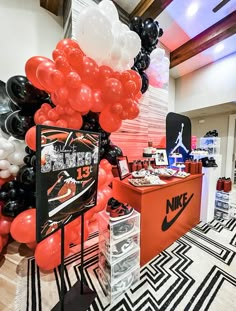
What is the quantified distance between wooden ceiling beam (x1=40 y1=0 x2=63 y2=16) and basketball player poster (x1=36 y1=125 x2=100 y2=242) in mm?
2365

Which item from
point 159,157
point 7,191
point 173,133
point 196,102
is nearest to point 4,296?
point 7,191

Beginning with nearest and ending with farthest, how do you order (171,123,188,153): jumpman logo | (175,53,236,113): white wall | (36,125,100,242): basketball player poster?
(36,125,100,242): basketball player poster, (171,123,188,153): jumpman logo, (175,53,236,113): white wall

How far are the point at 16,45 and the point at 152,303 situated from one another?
10.1 feet

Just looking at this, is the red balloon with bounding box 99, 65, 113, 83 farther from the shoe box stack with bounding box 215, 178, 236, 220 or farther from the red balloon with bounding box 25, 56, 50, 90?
the shoe box stack with bounding box 215, 178, 236, 220

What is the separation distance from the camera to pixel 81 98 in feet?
3.86

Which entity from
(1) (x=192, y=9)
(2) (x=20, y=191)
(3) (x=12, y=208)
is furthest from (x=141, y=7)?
(3) (x=12, y=208)

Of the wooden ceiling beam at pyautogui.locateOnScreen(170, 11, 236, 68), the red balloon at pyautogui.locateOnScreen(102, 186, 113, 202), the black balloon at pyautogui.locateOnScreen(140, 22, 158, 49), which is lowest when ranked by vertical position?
the red balloon at pyautogui.locateOnScreen(102, 186, 113, 202)

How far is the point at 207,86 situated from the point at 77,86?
12.7 feet

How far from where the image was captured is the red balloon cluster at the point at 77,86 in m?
1.13

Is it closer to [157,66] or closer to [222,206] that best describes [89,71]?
[157,66]

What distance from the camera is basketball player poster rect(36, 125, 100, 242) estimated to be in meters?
0.63

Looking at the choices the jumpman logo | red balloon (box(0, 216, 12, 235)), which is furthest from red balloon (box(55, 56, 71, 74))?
the jumpman logo

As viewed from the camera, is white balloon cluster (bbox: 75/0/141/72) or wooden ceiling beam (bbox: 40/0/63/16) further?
wooden ceiling beam (bbox: 40/0/63/16)

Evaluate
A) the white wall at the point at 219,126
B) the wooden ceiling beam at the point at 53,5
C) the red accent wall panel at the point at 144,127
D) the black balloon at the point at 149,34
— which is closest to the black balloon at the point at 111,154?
the red accent wall panel at the point at 144,127
